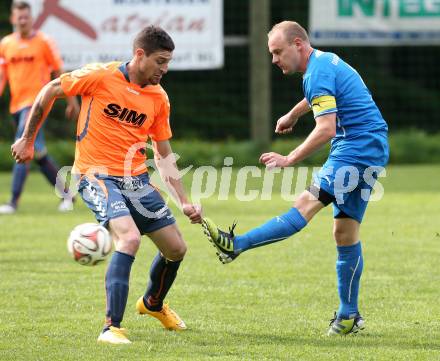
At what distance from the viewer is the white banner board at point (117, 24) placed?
16.9 meters

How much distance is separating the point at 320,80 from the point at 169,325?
5.24 feet

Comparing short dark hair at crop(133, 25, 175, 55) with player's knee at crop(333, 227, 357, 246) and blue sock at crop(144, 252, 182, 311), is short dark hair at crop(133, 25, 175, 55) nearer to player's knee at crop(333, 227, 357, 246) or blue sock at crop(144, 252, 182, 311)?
blue sock at crop(144, 252, 182, 311)

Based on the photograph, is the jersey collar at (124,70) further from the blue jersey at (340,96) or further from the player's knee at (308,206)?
the player's knee at (308,206)

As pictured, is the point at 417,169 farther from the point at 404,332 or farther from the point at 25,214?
the point at 404,332

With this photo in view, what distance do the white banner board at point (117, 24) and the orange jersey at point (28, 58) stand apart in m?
4.80

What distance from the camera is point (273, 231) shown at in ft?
19.2

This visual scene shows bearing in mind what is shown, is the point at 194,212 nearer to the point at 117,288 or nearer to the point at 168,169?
the point at 168,169

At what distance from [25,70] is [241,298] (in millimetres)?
5832

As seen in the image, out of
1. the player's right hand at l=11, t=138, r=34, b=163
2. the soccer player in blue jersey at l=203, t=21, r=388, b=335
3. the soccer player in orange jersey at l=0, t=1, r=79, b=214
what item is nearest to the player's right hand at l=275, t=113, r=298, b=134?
the soccer player in blue jersey at l=203, t=21, r=388, b=335

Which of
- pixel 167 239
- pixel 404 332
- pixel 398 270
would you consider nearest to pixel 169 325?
pixel 167 239

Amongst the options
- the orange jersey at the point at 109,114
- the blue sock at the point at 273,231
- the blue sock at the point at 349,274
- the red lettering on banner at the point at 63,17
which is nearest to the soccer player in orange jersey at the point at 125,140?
the orange jersey at the point at 109,114

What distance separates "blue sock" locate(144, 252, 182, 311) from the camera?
621 centimetres

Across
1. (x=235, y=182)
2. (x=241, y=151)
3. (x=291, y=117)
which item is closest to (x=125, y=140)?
(x=291, y=117)

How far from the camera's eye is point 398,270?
318 inches
